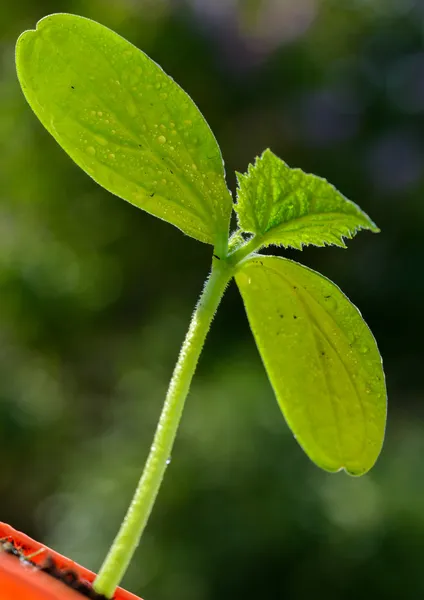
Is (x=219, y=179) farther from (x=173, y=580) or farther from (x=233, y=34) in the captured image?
(x=233, y=34)

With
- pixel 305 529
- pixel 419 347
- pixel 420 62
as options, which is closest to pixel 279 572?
pixel 305 529

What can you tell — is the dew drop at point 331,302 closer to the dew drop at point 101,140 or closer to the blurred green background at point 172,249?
the dew drop at point 101,140

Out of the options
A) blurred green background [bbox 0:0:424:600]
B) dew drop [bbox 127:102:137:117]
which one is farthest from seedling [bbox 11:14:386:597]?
blurred green background [bbox 0:0:424:600]

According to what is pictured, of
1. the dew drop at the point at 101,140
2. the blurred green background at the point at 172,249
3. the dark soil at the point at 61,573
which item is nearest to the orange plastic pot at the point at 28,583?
the dark soil at the point at 61,573

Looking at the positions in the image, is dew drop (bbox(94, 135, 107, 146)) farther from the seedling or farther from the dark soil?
the dark soil

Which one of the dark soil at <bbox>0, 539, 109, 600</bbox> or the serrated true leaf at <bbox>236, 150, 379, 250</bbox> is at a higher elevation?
the serrated true leaf at <bbox>236, 150, 379, 250</bbox>

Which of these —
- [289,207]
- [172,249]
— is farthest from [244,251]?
[172,249]
